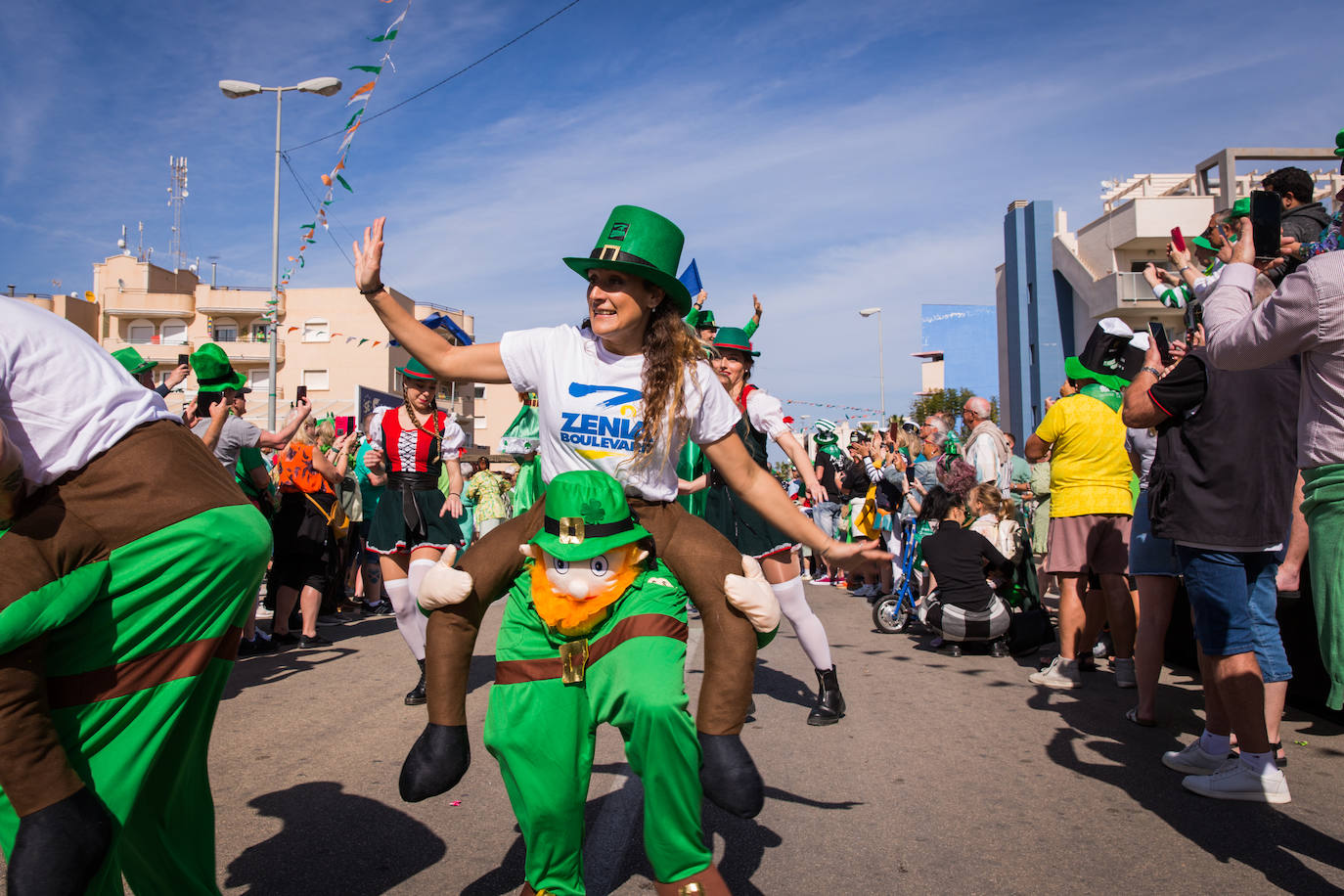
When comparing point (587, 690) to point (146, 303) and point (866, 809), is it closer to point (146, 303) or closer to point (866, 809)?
point (866, 809)

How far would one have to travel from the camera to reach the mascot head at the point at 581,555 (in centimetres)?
243

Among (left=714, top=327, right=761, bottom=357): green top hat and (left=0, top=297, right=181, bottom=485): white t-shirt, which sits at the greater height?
(left=714, top=327, right=761, bottom=357): green top hat

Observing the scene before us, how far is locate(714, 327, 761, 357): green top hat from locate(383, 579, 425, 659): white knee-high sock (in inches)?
93.8

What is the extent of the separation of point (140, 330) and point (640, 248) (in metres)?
69.7

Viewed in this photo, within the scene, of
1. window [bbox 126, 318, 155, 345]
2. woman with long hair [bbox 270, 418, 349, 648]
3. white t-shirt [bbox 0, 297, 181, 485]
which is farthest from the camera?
window [bbox 126, 318, 155, 345]

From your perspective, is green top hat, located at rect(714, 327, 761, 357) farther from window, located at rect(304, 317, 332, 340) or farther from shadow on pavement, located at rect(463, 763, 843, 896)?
window, located at rect(304, 317, 332, 340)

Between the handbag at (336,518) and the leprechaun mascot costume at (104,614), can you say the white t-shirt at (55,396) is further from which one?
the handbag at (336,518)

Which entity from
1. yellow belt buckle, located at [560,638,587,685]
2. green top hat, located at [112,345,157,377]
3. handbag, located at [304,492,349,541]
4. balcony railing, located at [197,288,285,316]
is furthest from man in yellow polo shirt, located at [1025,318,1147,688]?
balcony railing, located at [197,288,285,316]

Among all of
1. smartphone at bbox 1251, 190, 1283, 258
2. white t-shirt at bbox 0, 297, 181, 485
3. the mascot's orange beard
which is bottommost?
the mascot's orange beard

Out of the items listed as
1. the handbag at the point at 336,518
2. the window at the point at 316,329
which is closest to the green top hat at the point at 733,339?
the handbag at the point at 336,518

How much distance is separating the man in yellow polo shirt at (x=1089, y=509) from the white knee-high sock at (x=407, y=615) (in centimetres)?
395

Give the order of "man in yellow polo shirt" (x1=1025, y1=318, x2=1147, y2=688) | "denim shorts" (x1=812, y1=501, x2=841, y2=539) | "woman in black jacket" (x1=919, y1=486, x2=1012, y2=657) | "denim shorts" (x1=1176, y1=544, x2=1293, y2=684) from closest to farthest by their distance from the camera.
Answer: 1. "denim shorts" (x1=1176, y1=544, x2=1293, y2=684)
2. "man in yellow polo shirt" (x1=1025, y1=318, x2=1147, y2=688)
3. "woman in black jacket" (x1=919, y1=486, x2=1012, y2=657)
4. "denim shorts" (x1=812, y1=501, x2=841, y2=539)

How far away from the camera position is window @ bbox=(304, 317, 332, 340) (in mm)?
59812

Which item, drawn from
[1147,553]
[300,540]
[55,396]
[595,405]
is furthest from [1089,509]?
[300,540]
